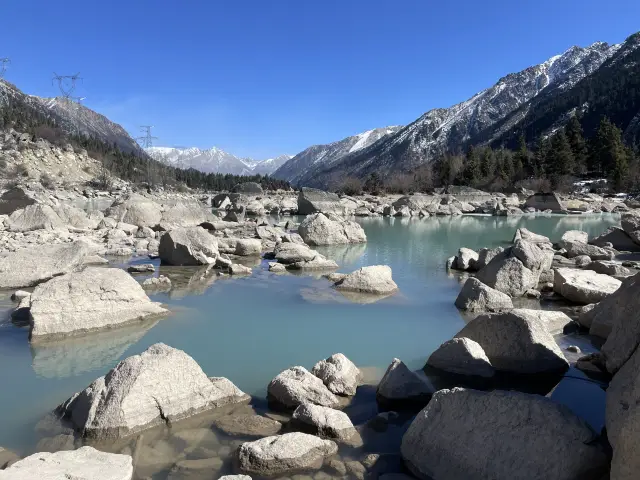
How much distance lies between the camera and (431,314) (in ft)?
31.2

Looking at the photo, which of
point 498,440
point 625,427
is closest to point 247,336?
point 498,440

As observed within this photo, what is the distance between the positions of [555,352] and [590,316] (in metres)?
2.49

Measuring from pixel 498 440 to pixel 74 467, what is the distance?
3.30m

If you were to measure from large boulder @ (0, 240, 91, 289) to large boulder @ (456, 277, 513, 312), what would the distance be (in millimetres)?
8284

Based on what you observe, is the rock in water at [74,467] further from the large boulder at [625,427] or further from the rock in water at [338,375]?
the large boulder at [625,427]

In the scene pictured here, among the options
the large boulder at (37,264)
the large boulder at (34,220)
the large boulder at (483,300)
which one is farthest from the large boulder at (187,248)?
the large boulder at (483,300)

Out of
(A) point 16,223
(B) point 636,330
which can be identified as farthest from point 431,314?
(A) point 16,223

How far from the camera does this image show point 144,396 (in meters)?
4.88

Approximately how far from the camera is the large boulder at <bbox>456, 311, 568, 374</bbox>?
633 centimetres

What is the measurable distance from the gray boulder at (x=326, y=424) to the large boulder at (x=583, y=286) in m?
7.29

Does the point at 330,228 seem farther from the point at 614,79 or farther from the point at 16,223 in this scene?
the point at 614,79

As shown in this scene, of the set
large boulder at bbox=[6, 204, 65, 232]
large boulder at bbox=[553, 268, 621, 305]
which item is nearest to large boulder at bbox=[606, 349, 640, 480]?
large boulder at bbox=[553, 268, 621, 305]

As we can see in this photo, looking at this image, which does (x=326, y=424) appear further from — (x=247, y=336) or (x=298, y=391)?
(x=247, y=336)

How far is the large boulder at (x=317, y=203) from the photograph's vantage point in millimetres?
37009
